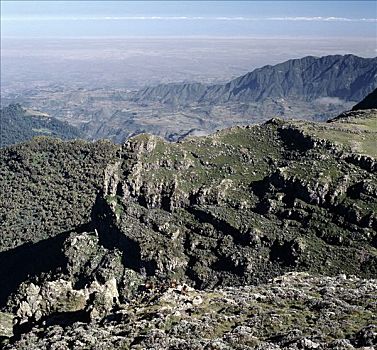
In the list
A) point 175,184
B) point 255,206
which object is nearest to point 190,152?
point 175,184

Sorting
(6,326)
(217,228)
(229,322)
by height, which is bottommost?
(6,326)

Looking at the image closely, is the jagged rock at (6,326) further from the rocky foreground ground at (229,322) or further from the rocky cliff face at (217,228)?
the rocky foreground ground at (229,322)

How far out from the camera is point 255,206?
410 feet

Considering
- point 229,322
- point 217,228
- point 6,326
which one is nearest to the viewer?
point 229,322

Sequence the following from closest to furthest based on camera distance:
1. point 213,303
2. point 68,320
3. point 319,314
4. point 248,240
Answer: point 319,314, point 213,303, point 68,320, point 248,240

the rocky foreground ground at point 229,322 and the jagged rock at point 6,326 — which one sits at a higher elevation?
the rocky foreground ground at point 229,322

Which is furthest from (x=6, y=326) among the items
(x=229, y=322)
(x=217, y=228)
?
(x=217, y=228)

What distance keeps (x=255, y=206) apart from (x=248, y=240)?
998 cm

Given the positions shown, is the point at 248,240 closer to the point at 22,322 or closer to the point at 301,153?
the point at 301,153

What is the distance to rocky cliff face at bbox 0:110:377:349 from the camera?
231ft

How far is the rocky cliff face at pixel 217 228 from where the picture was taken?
7050 centimetres

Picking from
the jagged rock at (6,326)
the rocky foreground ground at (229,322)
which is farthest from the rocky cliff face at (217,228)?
the rocky foreground ground at (229,322)

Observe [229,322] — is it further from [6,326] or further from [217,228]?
[217,228]

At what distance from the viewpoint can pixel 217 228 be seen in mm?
123875
